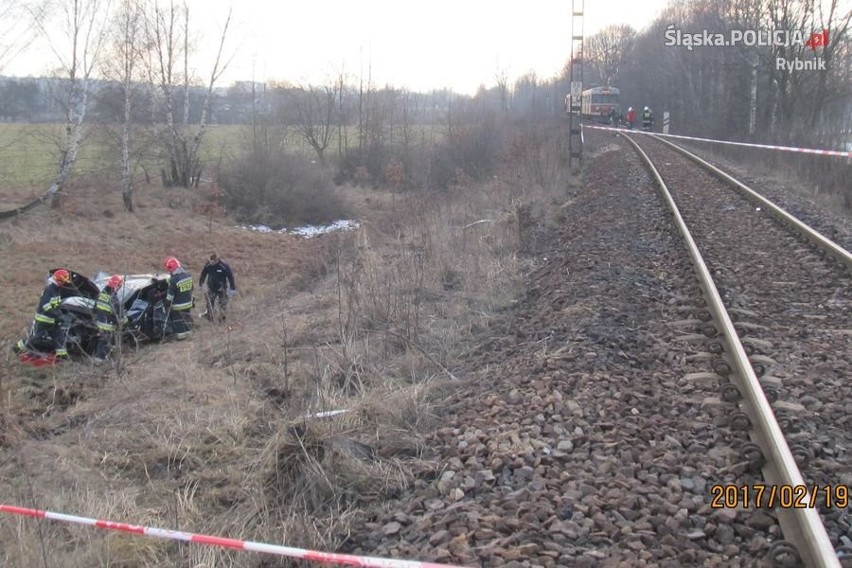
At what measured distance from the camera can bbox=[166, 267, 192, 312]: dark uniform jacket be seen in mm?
12531

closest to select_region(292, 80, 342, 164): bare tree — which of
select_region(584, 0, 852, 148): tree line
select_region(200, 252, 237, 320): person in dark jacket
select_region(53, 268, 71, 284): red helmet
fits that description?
select_region(584, 0, 852, 148): tree line

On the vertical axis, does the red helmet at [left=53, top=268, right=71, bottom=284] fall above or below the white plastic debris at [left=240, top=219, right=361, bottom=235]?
above

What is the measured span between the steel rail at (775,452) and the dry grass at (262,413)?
6.67 feet

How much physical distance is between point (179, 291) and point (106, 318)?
170cm

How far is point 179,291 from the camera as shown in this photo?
41.6 feet

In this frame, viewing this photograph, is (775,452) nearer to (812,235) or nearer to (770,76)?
(812,235)

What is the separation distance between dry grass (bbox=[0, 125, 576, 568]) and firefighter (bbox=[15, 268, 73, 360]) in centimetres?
46

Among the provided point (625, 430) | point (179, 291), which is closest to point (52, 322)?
point (179, 291)

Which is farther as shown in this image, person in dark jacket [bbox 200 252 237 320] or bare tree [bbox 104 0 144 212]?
bare tree [bbox 104 0 144 212]

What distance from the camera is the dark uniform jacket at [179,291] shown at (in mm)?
12531

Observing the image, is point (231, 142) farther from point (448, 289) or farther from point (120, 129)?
point (448, 289)

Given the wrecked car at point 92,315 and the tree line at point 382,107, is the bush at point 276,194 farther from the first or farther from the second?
the wrecked car at point 92,315

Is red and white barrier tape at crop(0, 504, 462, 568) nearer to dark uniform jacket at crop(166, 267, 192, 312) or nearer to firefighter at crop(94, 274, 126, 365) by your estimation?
firefighter at crop(94, 274, 126, 365)

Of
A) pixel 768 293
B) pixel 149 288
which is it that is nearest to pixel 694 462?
pixel 768 293
